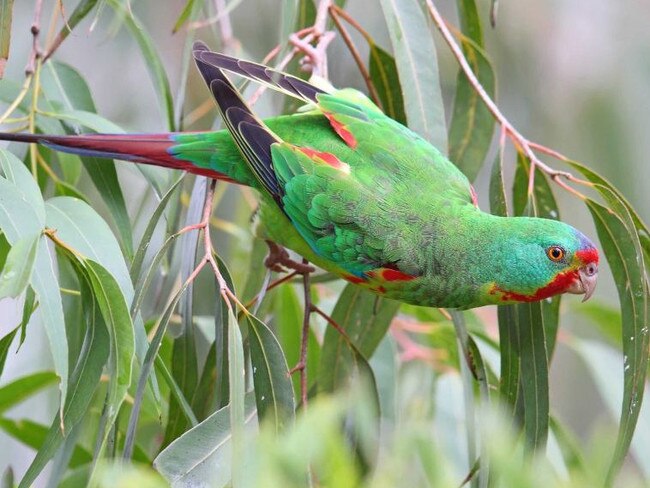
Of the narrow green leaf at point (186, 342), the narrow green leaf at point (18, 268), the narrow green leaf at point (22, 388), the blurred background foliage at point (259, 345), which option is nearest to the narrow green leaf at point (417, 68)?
the blurred background foliage at point (259, 345)

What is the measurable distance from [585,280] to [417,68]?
24.7 inches

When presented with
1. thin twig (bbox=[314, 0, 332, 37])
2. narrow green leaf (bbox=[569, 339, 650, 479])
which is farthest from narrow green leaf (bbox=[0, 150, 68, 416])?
narrow green leaf (bbox=[569, 339, 650, 479])

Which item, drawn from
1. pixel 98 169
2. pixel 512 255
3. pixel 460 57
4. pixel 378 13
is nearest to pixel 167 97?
pixel 98 169

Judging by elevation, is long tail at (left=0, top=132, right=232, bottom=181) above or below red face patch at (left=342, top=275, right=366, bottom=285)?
above

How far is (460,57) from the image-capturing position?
195 cm

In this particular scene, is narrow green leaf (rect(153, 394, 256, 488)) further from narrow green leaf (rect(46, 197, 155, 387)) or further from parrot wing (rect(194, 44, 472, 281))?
parrot wing (rect(194, 44, 472, 281))

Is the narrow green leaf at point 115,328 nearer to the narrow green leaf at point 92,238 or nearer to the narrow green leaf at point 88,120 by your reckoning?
the narrow green leaf at point 92,238

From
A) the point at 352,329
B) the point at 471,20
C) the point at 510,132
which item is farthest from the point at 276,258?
the point at 471,20

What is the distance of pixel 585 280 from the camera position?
173 cm

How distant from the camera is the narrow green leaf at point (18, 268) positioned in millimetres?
1190

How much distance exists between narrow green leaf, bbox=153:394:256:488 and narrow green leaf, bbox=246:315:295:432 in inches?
3.5

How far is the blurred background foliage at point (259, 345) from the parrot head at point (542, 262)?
0.13 metres

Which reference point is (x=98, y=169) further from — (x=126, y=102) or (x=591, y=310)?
(x=126, y=102)

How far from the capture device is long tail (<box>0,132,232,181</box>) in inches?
69.9
